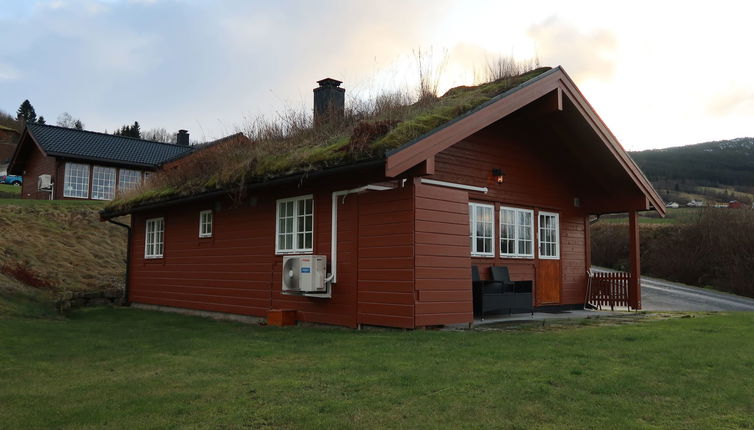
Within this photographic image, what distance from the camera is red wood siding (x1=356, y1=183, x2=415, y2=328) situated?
775cm

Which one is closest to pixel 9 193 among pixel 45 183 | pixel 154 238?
pixel 45 183

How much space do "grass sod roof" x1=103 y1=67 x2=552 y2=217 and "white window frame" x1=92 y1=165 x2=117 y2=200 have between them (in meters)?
15.4

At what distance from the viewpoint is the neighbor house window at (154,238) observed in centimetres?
1388

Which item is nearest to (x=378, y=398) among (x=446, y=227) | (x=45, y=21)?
(x=446, y=227)

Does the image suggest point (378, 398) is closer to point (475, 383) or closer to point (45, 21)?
point (475, 383)

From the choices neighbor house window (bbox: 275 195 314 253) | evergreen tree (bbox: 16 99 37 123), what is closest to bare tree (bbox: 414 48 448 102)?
neighbor house window (bbox: 275 195 314 253)

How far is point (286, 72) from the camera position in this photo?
51.5ft

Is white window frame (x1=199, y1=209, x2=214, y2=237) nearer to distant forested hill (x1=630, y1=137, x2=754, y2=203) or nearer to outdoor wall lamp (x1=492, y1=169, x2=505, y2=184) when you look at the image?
outdoor wall lamp (x1=492, y1=169, x2=505, y2=184)

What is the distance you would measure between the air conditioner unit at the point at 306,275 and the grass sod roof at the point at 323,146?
1361 mm

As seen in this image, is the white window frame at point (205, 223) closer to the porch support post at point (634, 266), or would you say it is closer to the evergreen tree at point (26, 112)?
the porch support post at point (634, 266)

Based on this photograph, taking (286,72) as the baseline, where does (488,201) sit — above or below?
below

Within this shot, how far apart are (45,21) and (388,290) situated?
13.0 m

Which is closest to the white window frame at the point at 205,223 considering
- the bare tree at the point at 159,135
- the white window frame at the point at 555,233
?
the white window frame at the point at 555,233

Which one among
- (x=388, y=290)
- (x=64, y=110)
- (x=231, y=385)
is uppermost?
(x=64, y=110)
